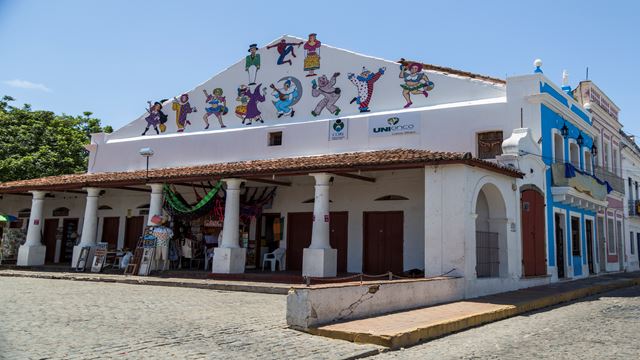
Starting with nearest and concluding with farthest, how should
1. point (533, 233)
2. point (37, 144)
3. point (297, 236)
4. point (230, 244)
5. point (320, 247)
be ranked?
1. point (320, 247)
2. point (533, 233)
3. point (230, 244)
4. point (297, 236)
5. point (37, 144)

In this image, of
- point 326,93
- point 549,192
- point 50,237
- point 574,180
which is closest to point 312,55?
point 326,93

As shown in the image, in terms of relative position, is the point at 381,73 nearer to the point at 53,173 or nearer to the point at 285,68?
the point at 285,68

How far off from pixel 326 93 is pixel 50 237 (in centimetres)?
1466

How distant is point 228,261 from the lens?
16.0 metres

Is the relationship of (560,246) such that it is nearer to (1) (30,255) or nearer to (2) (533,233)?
(2) (533,233)

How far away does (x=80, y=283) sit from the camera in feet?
50.9

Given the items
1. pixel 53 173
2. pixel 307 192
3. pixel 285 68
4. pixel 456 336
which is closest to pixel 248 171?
pixel 307 192

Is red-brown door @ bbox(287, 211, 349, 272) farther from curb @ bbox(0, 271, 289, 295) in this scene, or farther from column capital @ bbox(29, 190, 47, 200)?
column capital @ bbox(29, 190, 47, 200)

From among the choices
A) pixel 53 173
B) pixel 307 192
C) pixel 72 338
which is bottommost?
pixel 72 338

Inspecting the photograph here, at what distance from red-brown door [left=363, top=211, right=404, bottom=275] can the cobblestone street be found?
19.4 ft

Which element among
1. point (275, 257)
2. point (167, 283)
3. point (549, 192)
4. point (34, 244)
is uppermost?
point (549, 192)

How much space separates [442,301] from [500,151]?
20.5 ft

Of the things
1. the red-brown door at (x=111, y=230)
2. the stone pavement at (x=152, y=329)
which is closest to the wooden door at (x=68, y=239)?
the red-brown door at (x=111, y=230)

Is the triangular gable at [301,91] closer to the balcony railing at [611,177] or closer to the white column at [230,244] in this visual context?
the white column at [230,244]
